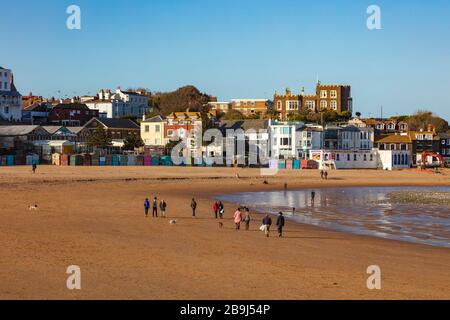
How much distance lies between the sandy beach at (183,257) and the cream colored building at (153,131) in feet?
208

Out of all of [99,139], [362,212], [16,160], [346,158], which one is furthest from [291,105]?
[362,212]

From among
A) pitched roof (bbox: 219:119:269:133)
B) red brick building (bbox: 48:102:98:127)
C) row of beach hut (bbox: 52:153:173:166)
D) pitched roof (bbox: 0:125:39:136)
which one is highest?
red brick building (bbox: 48:102:98:127)

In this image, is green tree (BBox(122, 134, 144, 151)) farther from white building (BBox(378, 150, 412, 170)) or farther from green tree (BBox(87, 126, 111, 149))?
white building (BBox(378, 150, 412, 170))

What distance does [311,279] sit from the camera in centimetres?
2152

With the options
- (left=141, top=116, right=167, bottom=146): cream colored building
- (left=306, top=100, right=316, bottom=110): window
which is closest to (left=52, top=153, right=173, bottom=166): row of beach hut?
(left=141, top=116, right=167, bottom=146): cream colored building

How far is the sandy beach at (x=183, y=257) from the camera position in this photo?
1950 cm

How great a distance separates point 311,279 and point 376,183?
56.3 meters

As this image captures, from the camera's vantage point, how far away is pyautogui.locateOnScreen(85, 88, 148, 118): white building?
510 feet

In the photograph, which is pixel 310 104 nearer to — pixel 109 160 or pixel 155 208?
pixel 109 160

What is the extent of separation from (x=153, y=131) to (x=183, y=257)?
88.5 meters

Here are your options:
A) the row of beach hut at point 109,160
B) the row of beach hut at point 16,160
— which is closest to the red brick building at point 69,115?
the row of beach hut at point 16,160

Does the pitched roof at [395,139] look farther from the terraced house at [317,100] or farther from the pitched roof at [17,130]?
the pitched roof at [17,130]

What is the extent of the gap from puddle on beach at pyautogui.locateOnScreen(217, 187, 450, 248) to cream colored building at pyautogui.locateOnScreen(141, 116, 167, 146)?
49607 mm
